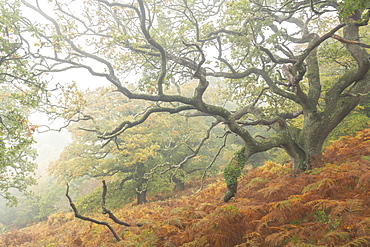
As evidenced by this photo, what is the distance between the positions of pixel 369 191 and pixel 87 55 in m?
9.08

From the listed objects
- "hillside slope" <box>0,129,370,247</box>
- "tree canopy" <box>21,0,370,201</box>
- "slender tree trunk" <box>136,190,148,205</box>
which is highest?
"tree canopy" <box>21,0,370,201</box>

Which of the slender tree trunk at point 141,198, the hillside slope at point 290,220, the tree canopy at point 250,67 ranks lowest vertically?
the hillside slope at point 290,220

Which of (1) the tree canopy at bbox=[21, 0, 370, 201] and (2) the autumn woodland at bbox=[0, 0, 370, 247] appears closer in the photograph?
(2) the autumn woodland at bbox=[0, 0, 370, 247]

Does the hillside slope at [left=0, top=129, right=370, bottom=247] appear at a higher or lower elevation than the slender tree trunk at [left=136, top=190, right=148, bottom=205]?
lower

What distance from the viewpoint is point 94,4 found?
8.51 meters

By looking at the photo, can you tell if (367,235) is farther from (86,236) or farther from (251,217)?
(86,236)

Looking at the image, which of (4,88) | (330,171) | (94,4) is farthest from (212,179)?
(4,88)

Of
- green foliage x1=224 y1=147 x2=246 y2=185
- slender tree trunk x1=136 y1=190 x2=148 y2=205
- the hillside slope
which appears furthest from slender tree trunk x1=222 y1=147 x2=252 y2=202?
slender tree trunk x1=136 y1=190 x2=148 y2=205

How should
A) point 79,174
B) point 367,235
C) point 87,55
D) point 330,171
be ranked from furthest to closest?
point 79,174 → point 87,55 → point 330,171 → point 367,235

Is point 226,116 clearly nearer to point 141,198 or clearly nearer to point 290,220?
point 290,220

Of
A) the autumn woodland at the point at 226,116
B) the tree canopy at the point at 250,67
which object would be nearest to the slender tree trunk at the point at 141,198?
the autumn woodland at the point at 226,116

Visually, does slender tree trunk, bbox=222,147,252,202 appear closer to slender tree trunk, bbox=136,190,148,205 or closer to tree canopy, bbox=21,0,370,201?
tree canopy, bbox=21,0,370,201

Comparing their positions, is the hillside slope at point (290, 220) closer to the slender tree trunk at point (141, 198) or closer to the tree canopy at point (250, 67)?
the tree canopy at point (250, 67)

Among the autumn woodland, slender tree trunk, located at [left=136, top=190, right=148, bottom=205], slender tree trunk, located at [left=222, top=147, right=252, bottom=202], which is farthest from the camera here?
slender tree trunk, located at [left=136, top=190, right=148, bottom=205]
